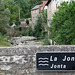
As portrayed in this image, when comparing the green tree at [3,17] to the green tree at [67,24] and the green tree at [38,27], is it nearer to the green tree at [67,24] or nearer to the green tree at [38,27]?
the green tree at [38,27]

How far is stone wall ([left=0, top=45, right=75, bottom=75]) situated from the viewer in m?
4.82

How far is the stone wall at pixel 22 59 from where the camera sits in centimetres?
482

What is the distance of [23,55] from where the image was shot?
4883mm

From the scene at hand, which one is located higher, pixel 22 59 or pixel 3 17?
pixel 3 17

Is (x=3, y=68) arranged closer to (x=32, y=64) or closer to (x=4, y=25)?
(x=32, y=64)


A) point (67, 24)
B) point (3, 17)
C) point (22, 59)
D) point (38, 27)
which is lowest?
point (38, 27)

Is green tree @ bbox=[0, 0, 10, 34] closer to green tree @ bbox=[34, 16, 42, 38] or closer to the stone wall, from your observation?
green tree @ bbox=[34, 16, 42, 38]

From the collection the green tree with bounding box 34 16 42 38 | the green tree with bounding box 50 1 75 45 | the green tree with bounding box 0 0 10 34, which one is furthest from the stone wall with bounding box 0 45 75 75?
the green tree with bounding box 34 16 42 38

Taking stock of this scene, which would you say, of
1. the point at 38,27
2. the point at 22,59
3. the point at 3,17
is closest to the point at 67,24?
the point at 22,59

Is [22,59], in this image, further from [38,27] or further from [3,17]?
[38,27]

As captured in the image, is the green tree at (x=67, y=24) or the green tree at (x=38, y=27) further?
the green tree at (x=38, y=27)

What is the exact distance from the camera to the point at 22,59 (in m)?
4.89

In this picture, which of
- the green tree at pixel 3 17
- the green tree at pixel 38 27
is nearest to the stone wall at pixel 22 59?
the green tree at pixel 3 17

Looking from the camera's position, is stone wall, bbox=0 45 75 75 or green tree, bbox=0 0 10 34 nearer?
stone wall, bbox=0 45 75 75
